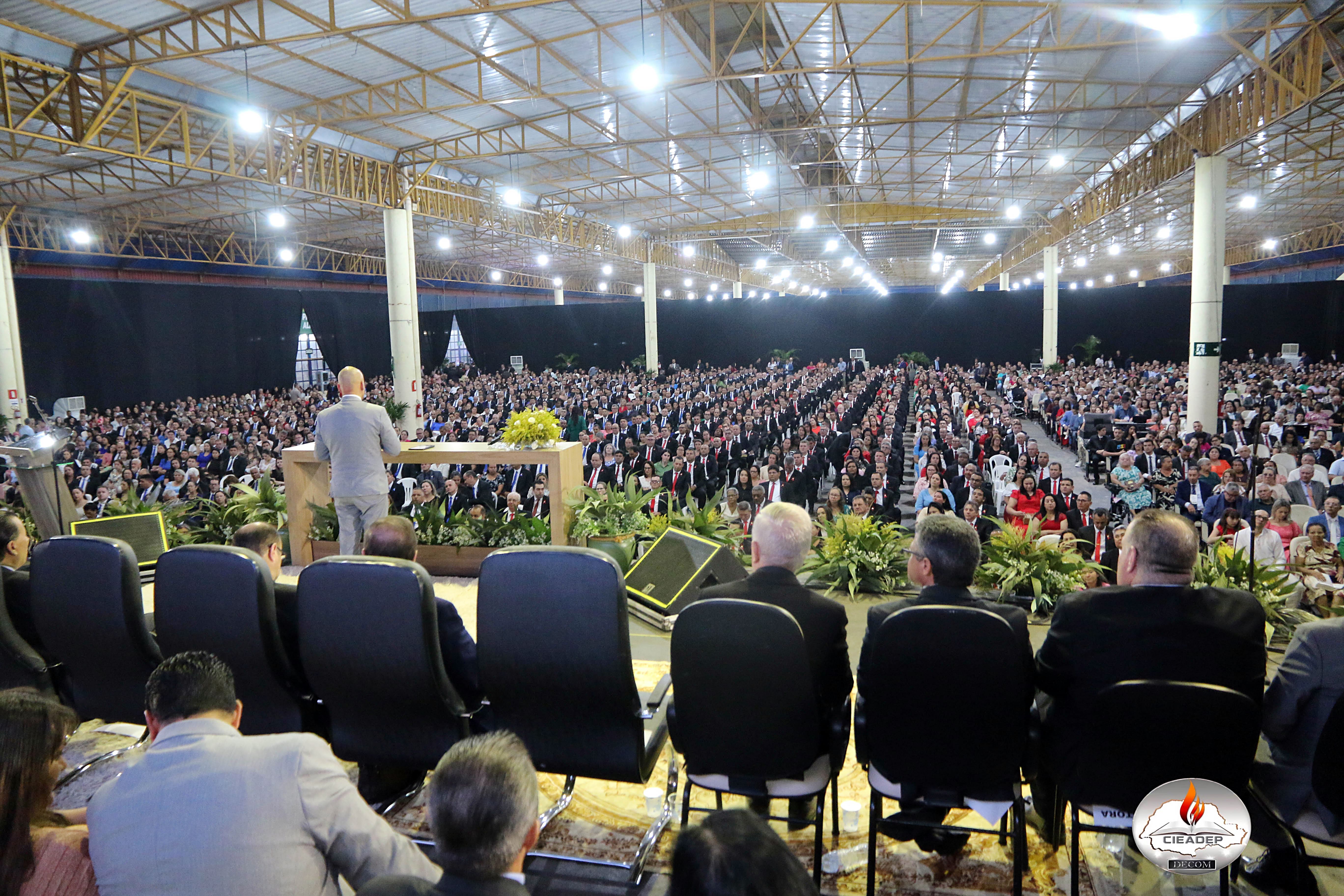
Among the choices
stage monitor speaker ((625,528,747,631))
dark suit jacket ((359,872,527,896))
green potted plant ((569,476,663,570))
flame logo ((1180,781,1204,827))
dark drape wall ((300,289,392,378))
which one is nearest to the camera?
dark suit jacket ((359,872,527,896))

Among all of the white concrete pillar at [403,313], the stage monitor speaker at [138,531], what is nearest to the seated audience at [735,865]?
the stage monitor speaker at [138,531]

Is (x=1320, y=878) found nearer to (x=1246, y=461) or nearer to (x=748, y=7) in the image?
(x=1246, y=461)

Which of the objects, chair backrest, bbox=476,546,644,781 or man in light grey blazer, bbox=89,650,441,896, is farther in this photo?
chair backrest, bbox=476,546,644,781

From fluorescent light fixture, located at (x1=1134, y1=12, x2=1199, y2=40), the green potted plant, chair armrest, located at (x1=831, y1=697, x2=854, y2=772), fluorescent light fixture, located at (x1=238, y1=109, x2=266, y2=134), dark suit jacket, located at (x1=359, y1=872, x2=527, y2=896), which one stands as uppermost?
fluorescent light fixture, located at (x1=238, y1=109, x2=266, y2=134)

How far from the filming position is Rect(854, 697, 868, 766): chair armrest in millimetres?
2475

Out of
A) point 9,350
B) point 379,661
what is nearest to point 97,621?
point 379,661

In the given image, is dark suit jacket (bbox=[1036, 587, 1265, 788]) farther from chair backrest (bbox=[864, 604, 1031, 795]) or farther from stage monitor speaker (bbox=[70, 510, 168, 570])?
stage monitor speaker (bbox=[70, 510, 168, 570])

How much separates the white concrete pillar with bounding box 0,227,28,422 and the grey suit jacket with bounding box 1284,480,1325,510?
19.8 metres

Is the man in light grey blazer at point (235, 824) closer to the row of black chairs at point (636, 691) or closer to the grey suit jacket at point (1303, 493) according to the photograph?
the row of black chairs at point (636, 691)

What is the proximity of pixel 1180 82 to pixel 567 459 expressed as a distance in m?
11.9

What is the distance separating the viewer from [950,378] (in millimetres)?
24453

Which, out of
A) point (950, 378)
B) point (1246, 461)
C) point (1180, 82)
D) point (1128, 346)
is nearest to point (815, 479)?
point (1246, 461)

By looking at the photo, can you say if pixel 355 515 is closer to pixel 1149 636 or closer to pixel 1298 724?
pixel 1149 636

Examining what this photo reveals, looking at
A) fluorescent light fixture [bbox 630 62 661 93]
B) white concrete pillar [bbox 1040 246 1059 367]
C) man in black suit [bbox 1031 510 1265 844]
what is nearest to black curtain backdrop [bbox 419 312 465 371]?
white concrete pillar [bbox 1040 246 1059 367]
